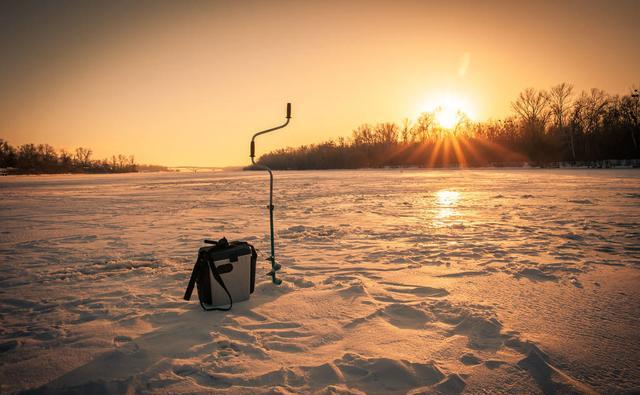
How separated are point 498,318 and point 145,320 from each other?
140 inches

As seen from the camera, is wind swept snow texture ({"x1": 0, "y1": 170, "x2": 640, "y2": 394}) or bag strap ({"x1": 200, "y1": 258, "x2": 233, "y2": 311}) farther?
bag strap ({"x1": 200, "y1": 258, "x2": 233, "y2": 311})

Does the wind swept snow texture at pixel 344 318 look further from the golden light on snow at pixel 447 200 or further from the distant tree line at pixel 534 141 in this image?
the distant tree line at pixel 534 141

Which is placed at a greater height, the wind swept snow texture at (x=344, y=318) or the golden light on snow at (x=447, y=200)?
the golden light on snow at (x=447, y=200)

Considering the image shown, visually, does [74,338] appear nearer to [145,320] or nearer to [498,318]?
[145,320]

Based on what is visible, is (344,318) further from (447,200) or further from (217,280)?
(447,200)

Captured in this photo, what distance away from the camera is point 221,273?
10.7 feet

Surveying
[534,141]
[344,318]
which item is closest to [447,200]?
[344,318]

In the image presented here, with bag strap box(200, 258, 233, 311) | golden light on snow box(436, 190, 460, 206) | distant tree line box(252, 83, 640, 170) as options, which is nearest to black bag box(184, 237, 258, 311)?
bag strap box(200, 258, 233, 311)

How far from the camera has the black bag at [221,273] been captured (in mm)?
3193

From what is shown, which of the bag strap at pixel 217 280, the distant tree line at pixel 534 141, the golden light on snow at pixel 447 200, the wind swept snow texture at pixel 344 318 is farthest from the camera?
the distant tree line at pixel 534 141

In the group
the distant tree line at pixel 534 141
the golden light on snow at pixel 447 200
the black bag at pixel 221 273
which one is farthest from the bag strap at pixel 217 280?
the distant tree line at pixel 534 141

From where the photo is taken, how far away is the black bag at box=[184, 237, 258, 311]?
3.19 metres

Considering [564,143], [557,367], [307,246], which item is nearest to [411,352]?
[557,367]

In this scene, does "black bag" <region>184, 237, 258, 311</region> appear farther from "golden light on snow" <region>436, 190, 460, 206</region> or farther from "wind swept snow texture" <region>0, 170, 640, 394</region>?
"golden light on snow" <region>436, 190, 460, 206</region>
